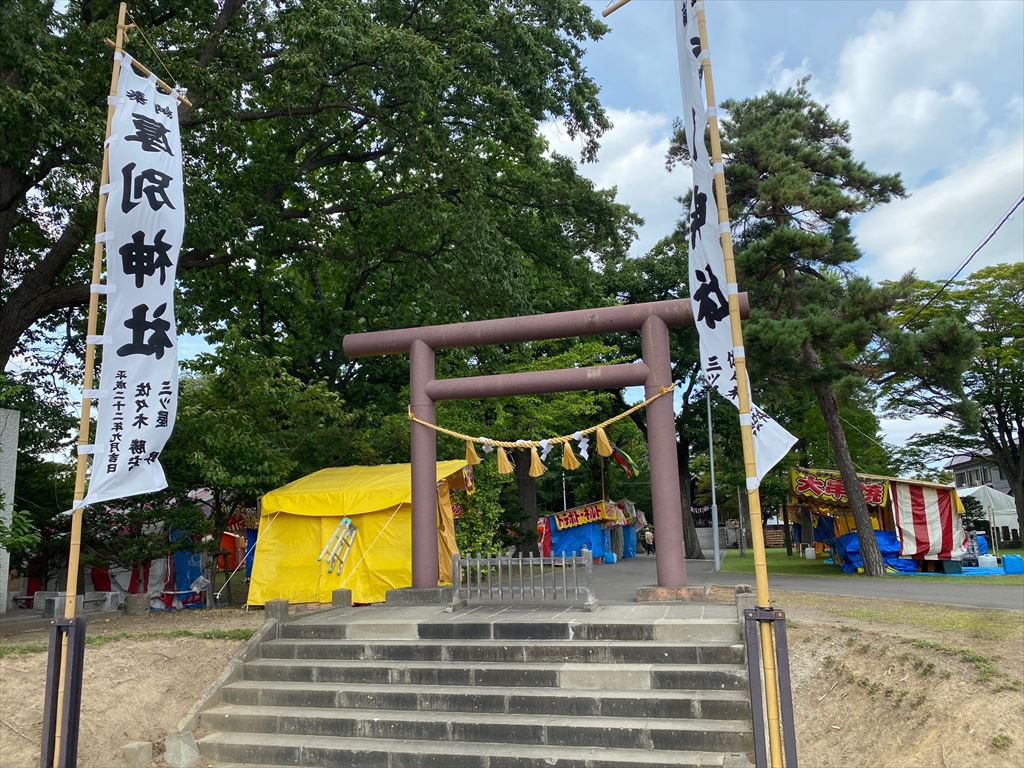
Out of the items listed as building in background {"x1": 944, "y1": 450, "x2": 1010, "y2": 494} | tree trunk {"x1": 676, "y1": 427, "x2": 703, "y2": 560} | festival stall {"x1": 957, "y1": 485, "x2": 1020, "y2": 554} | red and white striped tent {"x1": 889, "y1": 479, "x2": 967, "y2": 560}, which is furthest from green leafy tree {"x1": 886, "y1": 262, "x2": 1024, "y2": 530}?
building in background {"x1": 944, "y1": 450, "x2": 1010, "y2": 494}

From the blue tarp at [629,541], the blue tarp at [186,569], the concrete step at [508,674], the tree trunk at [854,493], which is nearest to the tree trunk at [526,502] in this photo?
the tree trunk at [854,493]

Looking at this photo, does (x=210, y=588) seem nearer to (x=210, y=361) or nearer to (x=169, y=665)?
(x=210, y=361)

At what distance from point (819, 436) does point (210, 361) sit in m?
27.3

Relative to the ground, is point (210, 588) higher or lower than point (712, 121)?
lower

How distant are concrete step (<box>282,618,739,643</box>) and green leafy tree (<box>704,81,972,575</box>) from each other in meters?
11.0

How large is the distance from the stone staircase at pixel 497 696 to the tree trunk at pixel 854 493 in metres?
→ 12.1

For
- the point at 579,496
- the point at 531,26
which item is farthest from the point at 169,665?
the point at 579,496

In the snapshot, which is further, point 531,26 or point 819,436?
point 819,436

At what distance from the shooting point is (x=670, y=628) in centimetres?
750

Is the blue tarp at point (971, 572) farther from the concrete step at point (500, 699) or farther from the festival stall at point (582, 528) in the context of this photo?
the concrete step at point (500, 699)

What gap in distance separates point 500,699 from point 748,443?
3.62 meters

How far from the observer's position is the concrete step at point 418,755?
5.81 metres

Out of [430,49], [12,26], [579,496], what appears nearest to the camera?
[12,26]

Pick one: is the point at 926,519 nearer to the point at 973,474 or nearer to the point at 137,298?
the point at 137,298
